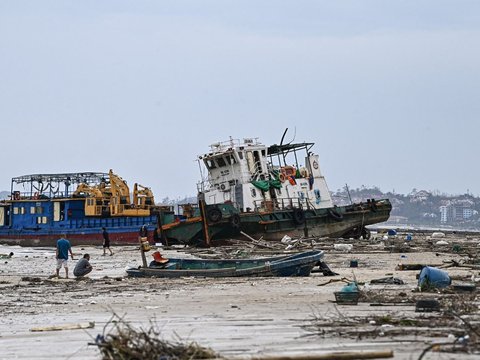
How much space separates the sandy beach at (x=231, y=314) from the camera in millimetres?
8992

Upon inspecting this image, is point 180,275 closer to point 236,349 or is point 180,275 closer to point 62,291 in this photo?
point 62,291

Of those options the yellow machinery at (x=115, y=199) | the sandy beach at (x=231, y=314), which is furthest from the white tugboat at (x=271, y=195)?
the sandy beach at (x=231, y=314)

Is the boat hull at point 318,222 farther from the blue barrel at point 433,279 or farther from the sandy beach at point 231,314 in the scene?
the blue barrel at point 433,279

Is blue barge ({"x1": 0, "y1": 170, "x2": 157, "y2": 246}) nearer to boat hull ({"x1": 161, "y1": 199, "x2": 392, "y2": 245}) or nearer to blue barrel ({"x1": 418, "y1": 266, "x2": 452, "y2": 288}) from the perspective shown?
boat hull ({"x1": 161, "y1": 199, "x2": 392, "y2": 245})

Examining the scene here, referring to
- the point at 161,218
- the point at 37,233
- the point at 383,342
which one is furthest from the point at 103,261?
the point at 383,342

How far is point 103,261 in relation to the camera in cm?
3209

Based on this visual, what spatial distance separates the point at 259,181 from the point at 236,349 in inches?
1330

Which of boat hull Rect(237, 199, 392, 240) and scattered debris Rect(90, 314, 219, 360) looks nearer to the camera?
scattered debris Rect(90, 314, 219, 360)

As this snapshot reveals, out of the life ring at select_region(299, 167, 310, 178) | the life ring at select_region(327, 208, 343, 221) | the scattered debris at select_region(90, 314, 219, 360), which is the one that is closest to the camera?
the scattered debris at select_region(90, 314, 219, 360)

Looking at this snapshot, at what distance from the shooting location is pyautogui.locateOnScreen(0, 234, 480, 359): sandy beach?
899 cm

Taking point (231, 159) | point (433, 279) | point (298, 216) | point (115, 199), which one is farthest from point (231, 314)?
point (115, 199)

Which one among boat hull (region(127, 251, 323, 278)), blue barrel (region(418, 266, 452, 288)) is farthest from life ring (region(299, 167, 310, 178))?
blue barrel (region(418, 266, 452, 288))

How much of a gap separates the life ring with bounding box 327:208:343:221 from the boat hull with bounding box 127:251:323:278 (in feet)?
73.9

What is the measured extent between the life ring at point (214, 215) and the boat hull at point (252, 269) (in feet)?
60.8
